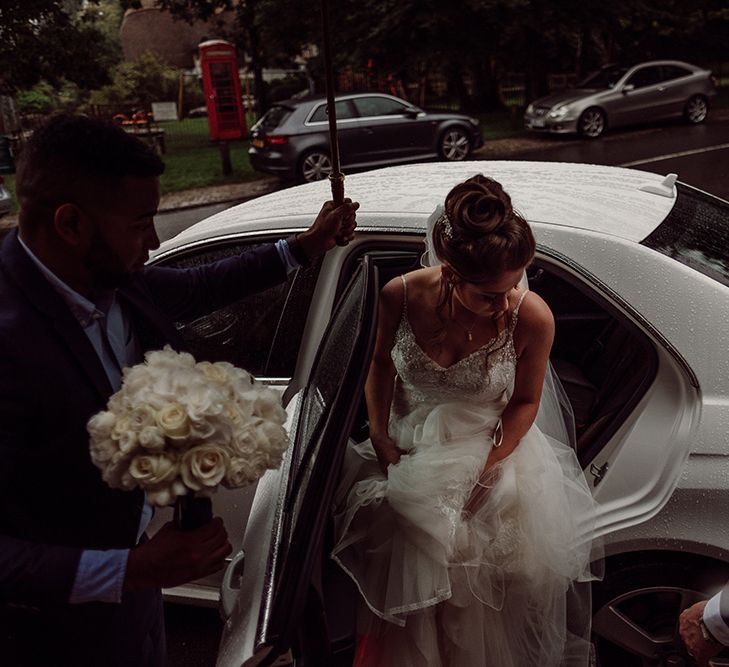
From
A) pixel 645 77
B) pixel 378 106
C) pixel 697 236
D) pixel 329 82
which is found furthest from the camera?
pixel 645 77

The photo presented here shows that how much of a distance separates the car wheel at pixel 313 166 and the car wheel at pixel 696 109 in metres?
8.80

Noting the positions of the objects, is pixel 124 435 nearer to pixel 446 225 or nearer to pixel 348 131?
pixel 446 225

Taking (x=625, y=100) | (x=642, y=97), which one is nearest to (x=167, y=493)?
(x=625, y=100)

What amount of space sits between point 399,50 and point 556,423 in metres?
17.4

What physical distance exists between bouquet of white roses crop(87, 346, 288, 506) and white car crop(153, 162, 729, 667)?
18cm

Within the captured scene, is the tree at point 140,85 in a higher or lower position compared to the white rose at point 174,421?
higher

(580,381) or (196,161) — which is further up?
(580,381)

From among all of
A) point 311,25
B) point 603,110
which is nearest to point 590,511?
point 603,110

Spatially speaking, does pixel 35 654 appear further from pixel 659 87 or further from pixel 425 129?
pixel 659 87

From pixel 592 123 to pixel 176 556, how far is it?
15031 mm

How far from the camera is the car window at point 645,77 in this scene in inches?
587

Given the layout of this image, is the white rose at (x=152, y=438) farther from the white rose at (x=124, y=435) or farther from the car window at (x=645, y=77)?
the car window at (x=645, y=77)

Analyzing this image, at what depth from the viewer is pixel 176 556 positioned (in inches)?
53.0

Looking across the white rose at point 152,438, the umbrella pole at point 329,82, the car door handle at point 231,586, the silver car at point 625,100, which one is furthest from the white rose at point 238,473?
the silver car at point 625,100
